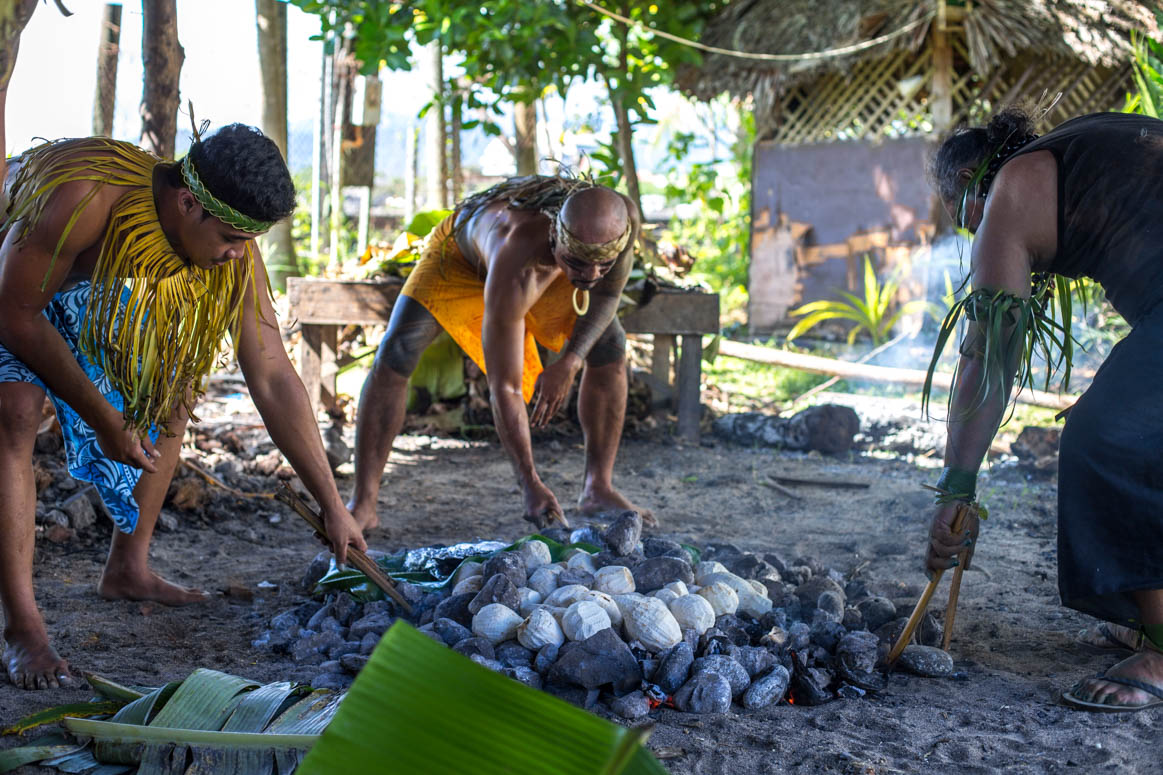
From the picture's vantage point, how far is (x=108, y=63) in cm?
475

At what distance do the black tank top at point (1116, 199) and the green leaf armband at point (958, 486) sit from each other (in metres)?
0.58

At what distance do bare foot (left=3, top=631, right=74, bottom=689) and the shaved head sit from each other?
202 centimetres

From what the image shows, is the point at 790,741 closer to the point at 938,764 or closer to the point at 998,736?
the point at 938,764

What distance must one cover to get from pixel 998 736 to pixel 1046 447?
3668mm

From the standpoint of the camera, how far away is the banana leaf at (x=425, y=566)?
2.96 meters

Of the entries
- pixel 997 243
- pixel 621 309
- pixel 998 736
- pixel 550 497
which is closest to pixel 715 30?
pixel 621 309

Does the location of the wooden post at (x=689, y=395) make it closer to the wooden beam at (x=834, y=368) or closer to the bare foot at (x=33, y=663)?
the wooden beam at (x=834, y=368)

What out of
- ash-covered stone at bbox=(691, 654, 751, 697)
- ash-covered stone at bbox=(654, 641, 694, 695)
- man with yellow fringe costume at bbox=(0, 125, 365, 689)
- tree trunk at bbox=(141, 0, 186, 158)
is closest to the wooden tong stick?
ash-covered stone at bbox=(691, 654, 751, 697)

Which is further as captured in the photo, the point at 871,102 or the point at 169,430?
the point at 871,102

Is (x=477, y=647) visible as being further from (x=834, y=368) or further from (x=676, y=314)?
(x=834, y=368)

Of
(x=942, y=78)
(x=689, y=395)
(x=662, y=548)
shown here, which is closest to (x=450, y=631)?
(x=662, y=548)

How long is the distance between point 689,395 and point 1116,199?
382 cm

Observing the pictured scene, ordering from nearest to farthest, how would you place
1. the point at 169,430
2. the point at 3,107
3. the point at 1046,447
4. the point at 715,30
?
1. the point at 3,107
2. the point at 169,430
3. the point at 1046,447
4. the point at 715,30

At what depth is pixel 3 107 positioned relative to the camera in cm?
163
